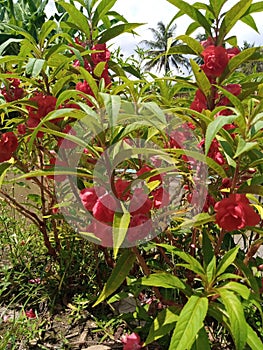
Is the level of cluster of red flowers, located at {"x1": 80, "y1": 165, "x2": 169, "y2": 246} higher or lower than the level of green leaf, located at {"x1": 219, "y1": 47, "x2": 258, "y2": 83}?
lower

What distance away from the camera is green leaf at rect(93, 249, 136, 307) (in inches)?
38.2

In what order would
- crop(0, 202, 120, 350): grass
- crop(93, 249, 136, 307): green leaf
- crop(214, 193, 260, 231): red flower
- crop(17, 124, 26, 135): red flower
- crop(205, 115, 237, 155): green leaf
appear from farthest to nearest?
crop(0, 202, 120, 350): grass < crop(17, 124, 26, 135): red flower < crop(93, 249, 136, 307): green leaf < crop(214, 193, 260, 231): red flower < crop(205, 115, 237, 155): green leaf

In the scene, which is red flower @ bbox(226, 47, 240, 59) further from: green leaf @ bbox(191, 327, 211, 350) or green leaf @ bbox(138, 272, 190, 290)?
green leaf @ bbox(191, 327, 211, 350)

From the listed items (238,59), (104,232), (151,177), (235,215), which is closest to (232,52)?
(238,59)

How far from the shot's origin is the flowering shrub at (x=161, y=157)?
2.88 ft

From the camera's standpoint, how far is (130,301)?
58.3 inches

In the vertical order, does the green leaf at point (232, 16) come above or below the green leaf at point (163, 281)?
above

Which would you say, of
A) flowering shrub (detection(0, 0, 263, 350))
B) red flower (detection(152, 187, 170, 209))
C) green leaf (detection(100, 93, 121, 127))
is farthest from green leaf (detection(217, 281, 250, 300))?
green leaf (detection(100, 93, 121, 127))

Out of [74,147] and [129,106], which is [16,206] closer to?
[74,147]

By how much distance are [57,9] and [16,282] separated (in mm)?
3127

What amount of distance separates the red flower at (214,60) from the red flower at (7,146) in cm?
57

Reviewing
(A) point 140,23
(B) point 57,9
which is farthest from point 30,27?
(A) point 140,23

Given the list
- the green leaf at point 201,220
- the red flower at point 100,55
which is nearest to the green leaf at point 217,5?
the red flower at point 100,55

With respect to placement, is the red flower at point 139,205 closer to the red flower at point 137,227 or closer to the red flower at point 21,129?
the red flower at point 137,227
